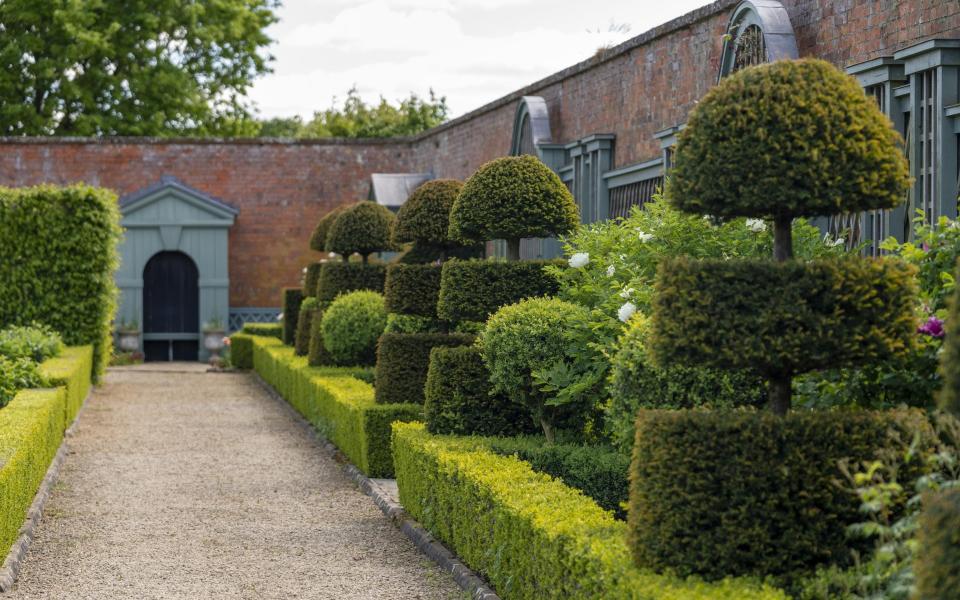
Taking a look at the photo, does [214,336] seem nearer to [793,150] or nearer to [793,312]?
[793,150]

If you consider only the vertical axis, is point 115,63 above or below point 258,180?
above

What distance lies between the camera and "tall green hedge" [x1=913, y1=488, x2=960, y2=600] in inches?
111

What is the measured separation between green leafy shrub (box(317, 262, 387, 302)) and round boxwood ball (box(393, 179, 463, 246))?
10.3 feet

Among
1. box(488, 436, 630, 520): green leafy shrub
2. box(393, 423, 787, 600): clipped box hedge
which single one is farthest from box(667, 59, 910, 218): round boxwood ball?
box(488, 436, 630, 520): green leafy shrub

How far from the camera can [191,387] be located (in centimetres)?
1742

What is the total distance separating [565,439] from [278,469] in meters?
3.18

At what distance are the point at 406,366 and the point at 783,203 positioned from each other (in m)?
5.72

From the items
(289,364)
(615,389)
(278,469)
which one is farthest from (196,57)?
(615,389)

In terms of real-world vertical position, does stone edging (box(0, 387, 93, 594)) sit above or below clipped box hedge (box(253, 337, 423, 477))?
below

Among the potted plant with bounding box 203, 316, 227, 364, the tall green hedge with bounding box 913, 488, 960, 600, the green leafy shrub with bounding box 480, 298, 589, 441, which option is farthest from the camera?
the potted plant with bounding box 203, 316, 227, 364

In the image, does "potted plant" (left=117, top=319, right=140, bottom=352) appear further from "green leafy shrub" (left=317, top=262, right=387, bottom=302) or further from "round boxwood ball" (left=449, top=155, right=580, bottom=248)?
"round boxwood ball" (left=449, top=155, right=580, bottom=248)

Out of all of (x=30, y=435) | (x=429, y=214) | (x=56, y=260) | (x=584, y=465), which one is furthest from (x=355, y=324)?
(x=584, y=465)

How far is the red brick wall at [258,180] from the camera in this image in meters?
22.7

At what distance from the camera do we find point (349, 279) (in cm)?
1462
